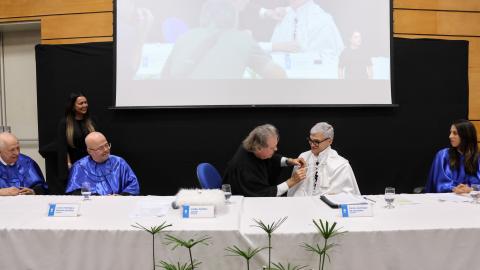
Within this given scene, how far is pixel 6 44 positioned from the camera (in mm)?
5379

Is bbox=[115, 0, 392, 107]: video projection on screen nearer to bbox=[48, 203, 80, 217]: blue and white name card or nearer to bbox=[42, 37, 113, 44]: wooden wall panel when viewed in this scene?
bbox=[42, 37, 113, 44]: wooden wall panel

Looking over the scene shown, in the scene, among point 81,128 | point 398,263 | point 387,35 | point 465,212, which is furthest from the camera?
point 387,35

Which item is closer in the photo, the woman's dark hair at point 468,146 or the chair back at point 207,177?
the chair back at point 207,177

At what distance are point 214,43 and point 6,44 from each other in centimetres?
311

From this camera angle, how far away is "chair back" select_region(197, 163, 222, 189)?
3.03m

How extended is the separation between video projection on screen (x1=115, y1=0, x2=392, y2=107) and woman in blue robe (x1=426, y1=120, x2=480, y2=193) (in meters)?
1.41

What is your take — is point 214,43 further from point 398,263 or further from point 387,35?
point 398,263

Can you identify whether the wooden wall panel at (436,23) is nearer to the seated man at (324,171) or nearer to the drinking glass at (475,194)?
the seated man at (324,171)

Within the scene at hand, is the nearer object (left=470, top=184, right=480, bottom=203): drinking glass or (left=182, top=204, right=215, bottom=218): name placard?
(left=182, top=204, right=215, bottom=218): name placard

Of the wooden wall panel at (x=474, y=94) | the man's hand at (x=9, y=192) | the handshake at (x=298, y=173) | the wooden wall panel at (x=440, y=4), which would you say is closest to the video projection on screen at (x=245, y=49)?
the wooden wall panel at (x=440, y=4)

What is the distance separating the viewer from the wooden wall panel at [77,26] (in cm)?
462

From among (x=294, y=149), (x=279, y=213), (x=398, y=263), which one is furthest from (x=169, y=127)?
(x=398, y=263)

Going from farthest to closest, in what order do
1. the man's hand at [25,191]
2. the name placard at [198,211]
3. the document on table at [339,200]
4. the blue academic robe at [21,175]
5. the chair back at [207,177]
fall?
the blue academic robe at [21,175]
the chair back at [207,177]
the man's hand at [25,191]
the document on table at [339,200]
the name placard at [198,211]

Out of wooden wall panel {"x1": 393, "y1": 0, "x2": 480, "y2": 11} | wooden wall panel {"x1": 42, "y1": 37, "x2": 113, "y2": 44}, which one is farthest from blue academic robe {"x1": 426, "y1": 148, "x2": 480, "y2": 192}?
wooden wall panel {"x1": 42, "y1": 37, "x2": 113, "y2": 44}
